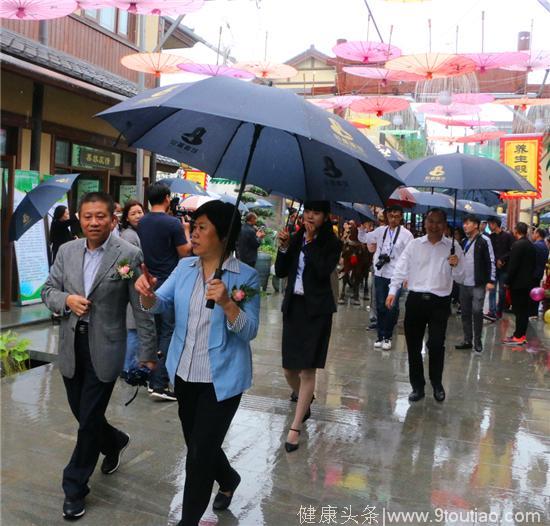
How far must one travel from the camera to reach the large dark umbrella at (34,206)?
727cm

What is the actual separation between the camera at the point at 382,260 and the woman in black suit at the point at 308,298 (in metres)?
4.01

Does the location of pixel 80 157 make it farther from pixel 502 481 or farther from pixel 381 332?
pixel 502 481

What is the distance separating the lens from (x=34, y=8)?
7121mm

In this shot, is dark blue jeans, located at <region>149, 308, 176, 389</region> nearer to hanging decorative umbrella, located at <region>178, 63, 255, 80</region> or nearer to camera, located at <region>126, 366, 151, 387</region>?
camera, located at <region>126, 366, 151, 387</region>

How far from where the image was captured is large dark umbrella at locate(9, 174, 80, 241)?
7.27 meters

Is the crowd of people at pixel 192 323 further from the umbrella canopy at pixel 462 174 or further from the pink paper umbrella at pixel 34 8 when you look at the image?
the pink paper umbrella at pixel 34 8

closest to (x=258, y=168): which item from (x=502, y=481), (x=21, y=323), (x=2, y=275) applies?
(x=502, y=481)

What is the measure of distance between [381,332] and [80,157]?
700cm

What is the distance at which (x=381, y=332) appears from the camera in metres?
8.52

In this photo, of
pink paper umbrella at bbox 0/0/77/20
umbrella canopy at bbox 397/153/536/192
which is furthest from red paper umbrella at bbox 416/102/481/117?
pink paper umbrella at bbox 0/0/77/20

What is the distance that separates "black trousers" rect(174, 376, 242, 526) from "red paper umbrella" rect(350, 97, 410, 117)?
1046 cm

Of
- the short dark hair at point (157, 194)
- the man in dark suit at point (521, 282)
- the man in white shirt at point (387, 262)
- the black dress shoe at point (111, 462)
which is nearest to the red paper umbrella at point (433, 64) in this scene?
the man in white shirt at point (387, 262)

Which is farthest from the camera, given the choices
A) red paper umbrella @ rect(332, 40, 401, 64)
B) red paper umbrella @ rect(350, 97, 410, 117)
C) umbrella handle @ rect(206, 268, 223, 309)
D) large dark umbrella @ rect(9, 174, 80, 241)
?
red paper umbrella @ rect(350, 97, 410, 117)

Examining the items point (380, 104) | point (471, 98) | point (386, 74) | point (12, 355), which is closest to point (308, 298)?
point (12, 355)
